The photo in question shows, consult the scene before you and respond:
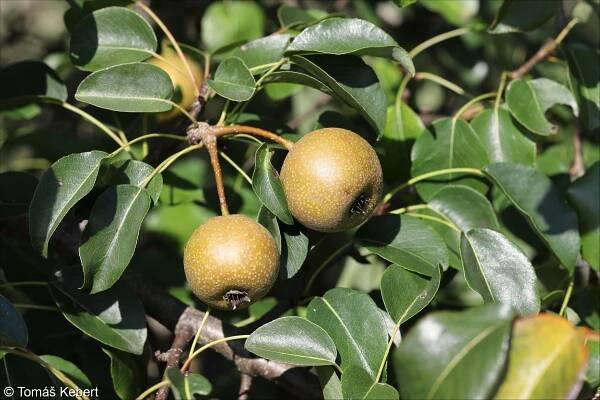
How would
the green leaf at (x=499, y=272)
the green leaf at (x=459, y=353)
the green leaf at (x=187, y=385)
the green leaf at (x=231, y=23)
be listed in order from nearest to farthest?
the green leaf at (x=459, y=353) < the green leaf at (x=187, y=385) < the green leaf at (x=499, y=272) < the green leaf at (x=231, y=23)

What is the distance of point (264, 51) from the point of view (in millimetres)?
1594

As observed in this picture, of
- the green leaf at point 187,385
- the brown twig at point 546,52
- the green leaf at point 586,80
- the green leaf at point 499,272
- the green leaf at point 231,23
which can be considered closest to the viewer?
the green leaf at point 187,385

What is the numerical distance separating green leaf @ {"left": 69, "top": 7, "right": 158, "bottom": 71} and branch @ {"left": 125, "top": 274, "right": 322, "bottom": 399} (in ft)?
1.52

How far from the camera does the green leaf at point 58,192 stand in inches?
51.4

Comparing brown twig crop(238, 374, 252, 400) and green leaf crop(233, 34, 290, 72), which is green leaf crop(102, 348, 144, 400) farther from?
green leaf crop(233, 34, 290, 72)

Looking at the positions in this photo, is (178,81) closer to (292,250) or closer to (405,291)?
(292,250)

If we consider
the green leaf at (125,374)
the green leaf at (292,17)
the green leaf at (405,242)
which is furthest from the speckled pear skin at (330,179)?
the green leaf at (292,17)

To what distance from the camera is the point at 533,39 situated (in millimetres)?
2576

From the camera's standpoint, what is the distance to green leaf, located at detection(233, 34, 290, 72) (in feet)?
5.17

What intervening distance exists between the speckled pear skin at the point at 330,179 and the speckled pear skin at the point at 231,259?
0.09m

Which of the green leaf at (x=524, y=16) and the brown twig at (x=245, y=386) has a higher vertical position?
the green leaf at (x=524, y=16)

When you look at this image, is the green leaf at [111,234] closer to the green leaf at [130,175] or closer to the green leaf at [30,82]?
the green leaf at [130,175]

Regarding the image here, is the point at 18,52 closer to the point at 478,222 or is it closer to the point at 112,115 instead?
the point at 112,115

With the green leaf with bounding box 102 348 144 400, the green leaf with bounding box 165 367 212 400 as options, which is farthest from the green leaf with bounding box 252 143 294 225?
the green leaf with bounding box 102 348 144 400
